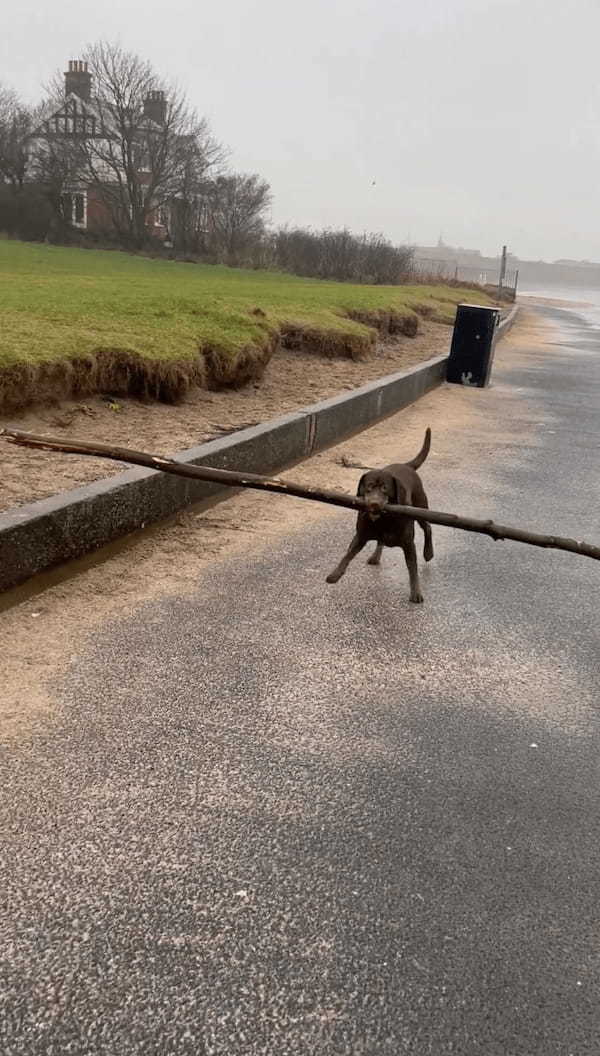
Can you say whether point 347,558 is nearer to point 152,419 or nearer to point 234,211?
point 152,419

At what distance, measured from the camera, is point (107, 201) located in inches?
1977

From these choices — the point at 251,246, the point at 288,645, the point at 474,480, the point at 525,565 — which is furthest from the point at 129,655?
the point at 251,246

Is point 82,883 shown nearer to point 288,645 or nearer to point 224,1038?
point 224,1038

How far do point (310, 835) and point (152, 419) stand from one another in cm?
502

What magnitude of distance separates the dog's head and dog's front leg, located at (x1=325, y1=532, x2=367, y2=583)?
0.97 feet

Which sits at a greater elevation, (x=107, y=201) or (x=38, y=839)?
(x=107, y=201)

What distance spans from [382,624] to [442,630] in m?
0.28

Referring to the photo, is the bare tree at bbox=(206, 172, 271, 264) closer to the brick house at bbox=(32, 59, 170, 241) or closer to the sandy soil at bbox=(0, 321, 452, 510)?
the brick house at bbox=(32, 59, 170, 241)

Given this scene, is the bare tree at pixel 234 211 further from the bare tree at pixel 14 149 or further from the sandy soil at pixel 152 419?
the sandy soil at pixel 152 419

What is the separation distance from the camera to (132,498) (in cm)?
450

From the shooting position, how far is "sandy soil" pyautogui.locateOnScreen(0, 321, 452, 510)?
16.1 feet

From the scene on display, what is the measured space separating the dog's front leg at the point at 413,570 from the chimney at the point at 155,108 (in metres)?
52.4

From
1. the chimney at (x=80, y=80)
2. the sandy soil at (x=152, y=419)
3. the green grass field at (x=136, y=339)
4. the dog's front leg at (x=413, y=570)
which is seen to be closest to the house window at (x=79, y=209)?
the chimney at (x=80, y=80)

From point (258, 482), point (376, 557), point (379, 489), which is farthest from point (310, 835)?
point (376, 557)
